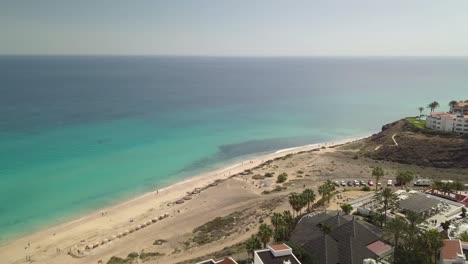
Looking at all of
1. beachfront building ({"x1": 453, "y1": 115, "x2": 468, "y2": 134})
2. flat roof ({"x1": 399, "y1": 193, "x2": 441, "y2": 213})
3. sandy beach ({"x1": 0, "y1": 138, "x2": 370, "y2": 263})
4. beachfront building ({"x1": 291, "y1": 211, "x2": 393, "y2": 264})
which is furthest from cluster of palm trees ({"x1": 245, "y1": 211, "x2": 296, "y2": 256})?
beachfront building ({"x1": 453, "y1": 115, "x2": 468, "y2": 134})

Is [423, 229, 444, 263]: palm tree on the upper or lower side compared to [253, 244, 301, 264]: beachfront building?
upper

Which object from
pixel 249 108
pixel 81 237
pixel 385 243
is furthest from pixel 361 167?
pixel 249 108

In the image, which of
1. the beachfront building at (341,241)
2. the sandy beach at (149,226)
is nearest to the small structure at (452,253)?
the beachfront building at (341,241)

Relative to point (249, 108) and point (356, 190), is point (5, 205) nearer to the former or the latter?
point (356, 190)

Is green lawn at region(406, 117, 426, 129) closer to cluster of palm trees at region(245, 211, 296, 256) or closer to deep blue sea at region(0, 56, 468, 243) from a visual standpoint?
deep blue sea at region(0, 56, 468, 243)

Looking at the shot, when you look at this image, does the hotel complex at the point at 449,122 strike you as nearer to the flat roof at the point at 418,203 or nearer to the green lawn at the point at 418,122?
the green lawn at the point at 418,122

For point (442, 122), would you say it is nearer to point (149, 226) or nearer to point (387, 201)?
point (387, 201)

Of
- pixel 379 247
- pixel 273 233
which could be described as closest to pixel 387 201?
pixel 379 247
